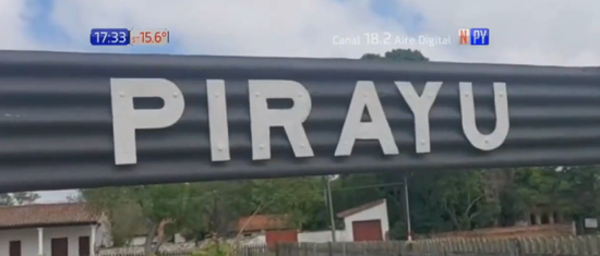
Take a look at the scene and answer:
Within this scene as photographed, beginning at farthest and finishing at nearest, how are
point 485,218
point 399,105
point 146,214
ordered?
point 485,218 → point 146,214 → point 399,105

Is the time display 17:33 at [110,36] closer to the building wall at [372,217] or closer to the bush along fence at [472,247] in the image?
the bush along fence at [472,247]

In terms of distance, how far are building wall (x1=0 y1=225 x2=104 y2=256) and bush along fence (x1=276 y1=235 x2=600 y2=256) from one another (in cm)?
1316

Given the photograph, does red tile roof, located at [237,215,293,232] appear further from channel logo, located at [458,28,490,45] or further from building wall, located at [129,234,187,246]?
channel logo, located at [458,28,490,45]

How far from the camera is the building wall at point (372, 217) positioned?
24.3m

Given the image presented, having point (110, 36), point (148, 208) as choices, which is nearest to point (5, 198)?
point (148, 208)

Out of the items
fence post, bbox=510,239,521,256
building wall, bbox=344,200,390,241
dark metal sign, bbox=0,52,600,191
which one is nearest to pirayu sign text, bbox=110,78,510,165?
dark metal sign, bbox=0,52,600,191

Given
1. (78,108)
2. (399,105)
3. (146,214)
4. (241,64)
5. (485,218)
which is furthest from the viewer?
(485,218)

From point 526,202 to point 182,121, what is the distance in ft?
81.9

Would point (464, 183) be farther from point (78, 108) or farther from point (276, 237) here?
point (78, 108)

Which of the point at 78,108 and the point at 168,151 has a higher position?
the point at 78,108

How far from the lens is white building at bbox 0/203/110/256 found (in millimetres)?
21625

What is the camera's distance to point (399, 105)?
7.75 feet

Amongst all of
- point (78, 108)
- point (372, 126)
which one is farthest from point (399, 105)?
point (78, 108)

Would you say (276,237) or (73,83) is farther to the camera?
(276,237)
